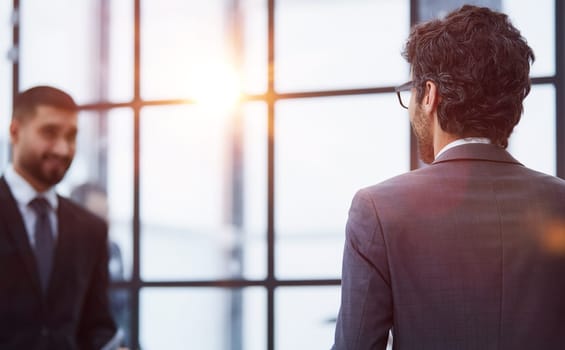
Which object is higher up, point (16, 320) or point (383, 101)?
point (383, 101)

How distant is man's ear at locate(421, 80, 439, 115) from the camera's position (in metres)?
1.59

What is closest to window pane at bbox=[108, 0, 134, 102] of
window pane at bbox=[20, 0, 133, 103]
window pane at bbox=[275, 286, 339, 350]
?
window pane at bbox=[20, 0, 133, 103]

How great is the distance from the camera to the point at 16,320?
2.52m

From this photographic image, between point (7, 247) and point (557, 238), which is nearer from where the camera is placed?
point (557, 238)

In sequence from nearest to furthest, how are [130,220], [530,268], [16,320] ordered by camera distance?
[530,268] < [16,320] < [130,220]

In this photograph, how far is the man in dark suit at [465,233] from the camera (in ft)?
4.93

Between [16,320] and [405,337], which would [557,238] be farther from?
[16,320]

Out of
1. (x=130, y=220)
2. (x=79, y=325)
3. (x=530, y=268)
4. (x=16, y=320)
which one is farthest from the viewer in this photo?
(x=130, y=220)

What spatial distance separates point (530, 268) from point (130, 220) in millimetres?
1744

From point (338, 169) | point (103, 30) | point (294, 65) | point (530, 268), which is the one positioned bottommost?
point (530, 268)

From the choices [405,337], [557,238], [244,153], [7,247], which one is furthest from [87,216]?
[557,238]

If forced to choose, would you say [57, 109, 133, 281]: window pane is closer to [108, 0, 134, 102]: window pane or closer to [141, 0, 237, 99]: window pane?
[108, 0, 134, 102]: window pane

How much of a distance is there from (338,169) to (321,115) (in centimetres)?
20

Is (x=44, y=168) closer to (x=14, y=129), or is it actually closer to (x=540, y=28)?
(x=14, y=129)
